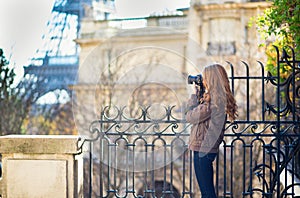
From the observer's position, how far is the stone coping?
5438mm

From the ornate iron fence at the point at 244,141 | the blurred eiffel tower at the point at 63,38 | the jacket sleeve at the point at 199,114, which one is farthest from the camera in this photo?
the blurred eiffel tower at the point at 63,38

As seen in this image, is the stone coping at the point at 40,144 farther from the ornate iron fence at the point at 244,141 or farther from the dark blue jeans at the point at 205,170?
the dark blue jeans at the point at 205,170

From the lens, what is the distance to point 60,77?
1238 inches

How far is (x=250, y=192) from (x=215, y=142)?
2.64 ft

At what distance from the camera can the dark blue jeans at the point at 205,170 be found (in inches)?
199

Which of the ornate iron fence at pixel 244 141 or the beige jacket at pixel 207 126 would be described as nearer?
the beige jacket at pixel 207 126

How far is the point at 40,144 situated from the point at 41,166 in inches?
8.9

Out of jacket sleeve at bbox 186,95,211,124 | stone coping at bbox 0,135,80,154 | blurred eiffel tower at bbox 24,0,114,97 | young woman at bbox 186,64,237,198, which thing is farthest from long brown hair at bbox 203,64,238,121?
blurred eiffel tower at bbox 24,0,114,97

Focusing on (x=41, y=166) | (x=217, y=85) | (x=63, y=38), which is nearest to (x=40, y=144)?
(x=41, y=166)

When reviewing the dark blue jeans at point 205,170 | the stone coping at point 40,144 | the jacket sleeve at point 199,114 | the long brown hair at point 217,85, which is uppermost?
the long brown hair at point 217,85

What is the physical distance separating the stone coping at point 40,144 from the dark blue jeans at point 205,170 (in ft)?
4.13

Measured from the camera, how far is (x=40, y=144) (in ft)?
18.0

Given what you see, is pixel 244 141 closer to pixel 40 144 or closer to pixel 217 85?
pixel 217 85

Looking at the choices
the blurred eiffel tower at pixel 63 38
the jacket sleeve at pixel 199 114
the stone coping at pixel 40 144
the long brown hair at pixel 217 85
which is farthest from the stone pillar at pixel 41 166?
the blurred eiffel tower at pixel 63 38
